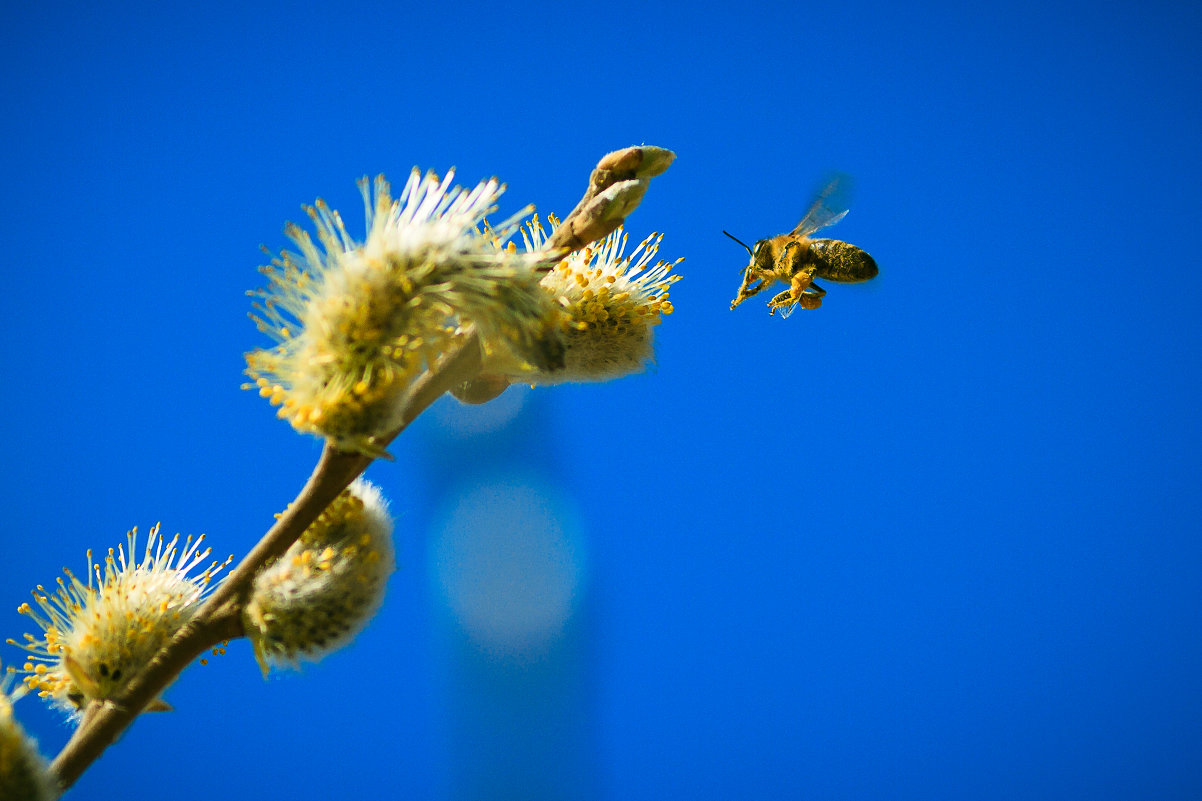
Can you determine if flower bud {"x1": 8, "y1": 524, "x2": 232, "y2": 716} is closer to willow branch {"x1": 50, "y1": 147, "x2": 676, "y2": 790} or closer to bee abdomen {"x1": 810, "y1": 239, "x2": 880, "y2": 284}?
willow branch {"x1": 50, "y1": 147, "x2": 676, "y2": 790}

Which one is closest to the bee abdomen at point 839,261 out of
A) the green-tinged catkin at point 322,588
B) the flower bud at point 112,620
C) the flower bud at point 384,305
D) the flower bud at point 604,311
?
the flower bud at point 604,311

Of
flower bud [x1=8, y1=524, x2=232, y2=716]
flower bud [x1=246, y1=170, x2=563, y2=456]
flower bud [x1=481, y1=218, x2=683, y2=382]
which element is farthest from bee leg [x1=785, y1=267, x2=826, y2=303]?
flower bud [x1=8, y1=524, x2=232, y2=716]

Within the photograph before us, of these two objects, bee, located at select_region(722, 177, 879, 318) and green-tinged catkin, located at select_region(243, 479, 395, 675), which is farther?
bee, located at select_region(722, 177, 879, 318)

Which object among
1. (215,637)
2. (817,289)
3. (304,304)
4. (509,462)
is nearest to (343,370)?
(304,304)

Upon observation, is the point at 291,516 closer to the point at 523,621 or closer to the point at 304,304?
the point at 304,304

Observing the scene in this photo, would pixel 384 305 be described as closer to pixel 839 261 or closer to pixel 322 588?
pixel 322 588

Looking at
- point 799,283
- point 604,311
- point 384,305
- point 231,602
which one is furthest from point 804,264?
point 231,602
